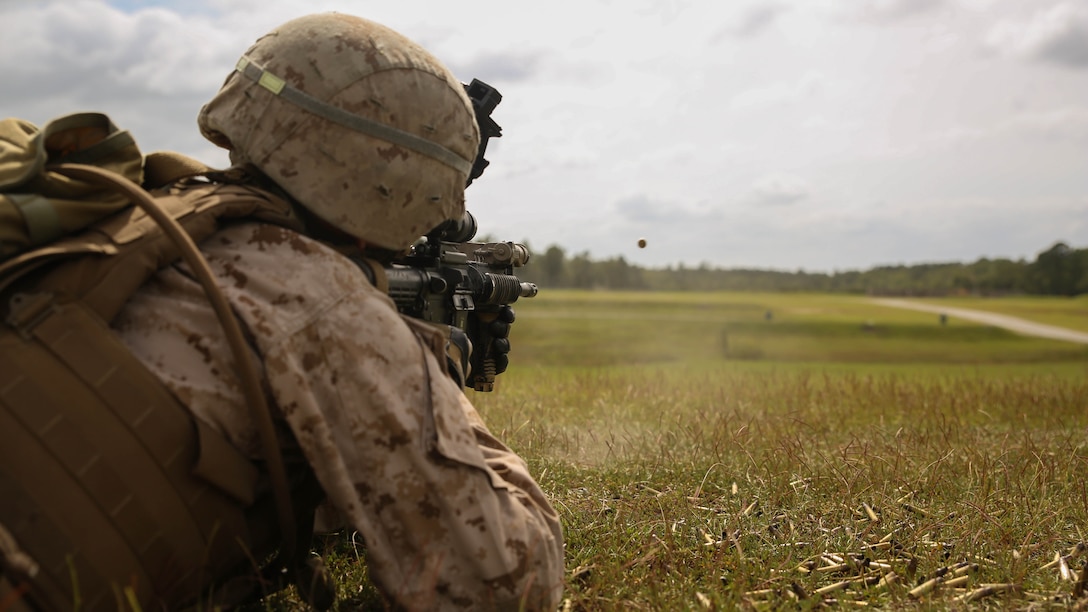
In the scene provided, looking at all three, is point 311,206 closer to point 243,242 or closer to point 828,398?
point 243,242

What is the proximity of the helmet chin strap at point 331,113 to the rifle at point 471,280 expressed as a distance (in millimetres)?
478

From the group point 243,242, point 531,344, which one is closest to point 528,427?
point 243,242

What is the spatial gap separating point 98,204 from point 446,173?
3.70 ft

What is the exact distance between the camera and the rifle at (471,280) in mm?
3783

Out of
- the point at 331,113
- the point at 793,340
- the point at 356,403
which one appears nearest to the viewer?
the point at 356,403

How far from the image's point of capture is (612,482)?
197 inches

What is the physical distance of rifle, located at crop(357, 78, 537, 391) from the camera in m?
3.78

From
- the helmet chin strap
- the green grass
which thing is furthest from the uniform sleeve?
the green grass

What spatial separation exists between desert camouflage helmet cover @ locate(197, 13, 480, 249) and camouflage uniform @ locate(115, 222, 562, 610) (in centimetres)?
31

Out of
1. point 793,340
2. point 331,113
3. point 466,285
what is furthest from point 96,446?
point 793,340

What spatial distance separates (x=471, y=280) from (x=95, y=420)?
2388mm

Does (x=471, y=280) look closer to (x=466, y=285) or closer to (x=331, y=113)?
(x=466, y=285)

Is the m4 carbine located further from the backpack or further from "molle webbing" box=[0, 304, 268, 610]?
"molle webbing" box=[0, 304, 268, 610]

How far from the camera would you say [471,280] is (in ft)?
14.4
